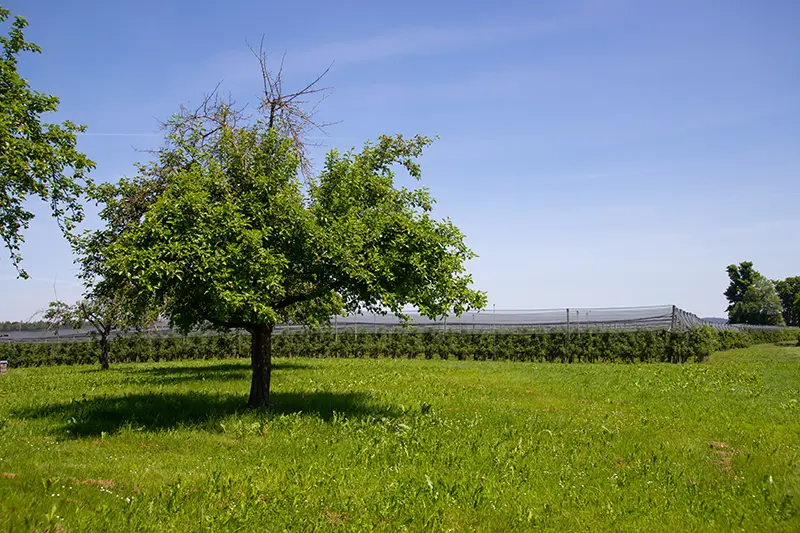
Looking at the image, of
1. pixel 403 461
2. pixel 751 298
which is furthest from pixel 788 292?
pixel 403 461

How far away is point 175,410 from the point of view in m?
14.8

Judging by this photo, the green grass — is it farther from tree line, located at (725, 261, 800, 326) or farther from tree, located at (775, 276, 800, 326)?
tree, located at (775, 276, 800, 326)

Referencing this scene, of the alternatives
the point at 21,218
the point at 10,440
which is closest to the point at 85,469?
the point at 10,440

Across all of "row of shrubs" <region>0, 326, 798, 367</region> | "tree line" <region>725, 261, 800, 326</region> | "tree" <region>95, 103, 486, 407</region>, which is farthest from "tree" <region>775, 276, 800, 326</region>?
"tree" <region>95, 103, 486, 407</region>

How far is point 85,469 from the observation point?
28.6 ft

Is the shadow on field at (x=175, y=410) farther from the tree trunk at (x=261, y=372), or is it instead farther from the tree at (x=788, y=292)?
the tree at (x=788, y=292)

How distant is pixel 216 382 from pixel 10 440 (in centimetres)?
1006

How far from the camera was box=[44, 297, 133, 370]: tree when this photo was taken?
99.1 ft

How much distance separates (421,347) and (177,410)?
970 inches

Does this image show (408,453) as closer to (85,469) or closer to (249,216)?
(85,469)

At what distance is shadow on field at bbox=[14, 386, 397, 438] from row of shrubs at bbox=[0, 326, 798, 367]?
67.7 feet

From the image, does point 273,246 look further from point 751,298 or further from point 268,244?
point 751,298

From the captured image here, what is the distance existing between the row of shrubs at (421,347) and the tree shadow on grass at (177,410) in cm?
2076

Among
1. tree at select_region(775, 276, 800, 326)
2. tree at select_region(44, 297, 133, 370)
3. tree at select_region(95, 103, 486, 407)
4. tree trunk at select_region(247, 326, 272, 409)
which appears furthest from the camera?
tree at select_region(775, 276, 800, 326)
